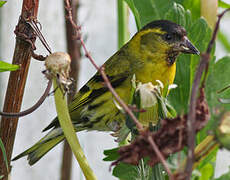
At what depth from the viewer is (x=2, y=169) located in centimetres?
71

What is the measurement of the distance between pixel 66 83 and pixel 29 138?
4.96 feet

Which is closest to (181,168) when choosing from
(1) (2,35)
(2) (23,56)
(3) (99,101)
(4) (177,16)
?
(2) (23,56)

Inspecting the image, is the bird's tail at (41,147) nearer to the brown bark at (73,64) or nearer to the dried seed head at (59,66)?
the brown bark at (73,64)

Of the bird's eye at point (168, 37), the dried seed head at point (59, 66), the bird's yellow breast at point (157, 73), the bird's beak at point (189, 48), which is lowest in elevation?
the bird's yellow breast at point (157, 73)

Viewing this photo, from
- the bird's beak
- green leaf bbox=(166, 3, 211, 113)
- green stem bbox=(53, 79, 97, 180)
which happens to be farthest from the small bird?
green stem bbox=(53, 79, 97, 180)

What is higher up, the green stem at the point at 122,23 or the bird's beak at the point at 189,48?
the green stem at the point at 122,23

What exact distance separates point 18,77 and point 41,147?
48 centimetres

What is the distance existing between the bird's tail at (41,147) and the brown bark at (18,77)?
322mm

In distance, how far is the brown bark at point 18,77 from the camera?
2.28ft

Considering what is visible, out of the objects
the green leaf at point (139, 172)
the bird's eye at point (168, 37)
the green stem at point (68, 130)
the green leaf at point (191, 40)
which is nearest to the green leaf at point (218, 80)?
the green leaf at point (191, 40)

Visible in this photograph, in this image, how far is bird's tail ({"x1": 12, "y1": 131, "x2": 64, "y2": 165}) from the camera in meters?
1.07

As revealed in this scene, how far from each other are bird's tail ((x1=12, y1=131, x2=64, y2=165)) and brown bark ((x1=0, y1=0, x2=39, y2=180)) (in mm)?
322

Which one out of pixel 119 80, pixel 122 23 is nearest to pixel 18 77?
pixel 122 23

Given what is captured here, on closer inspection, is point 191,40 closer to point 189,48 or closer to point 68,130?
point 189,48
